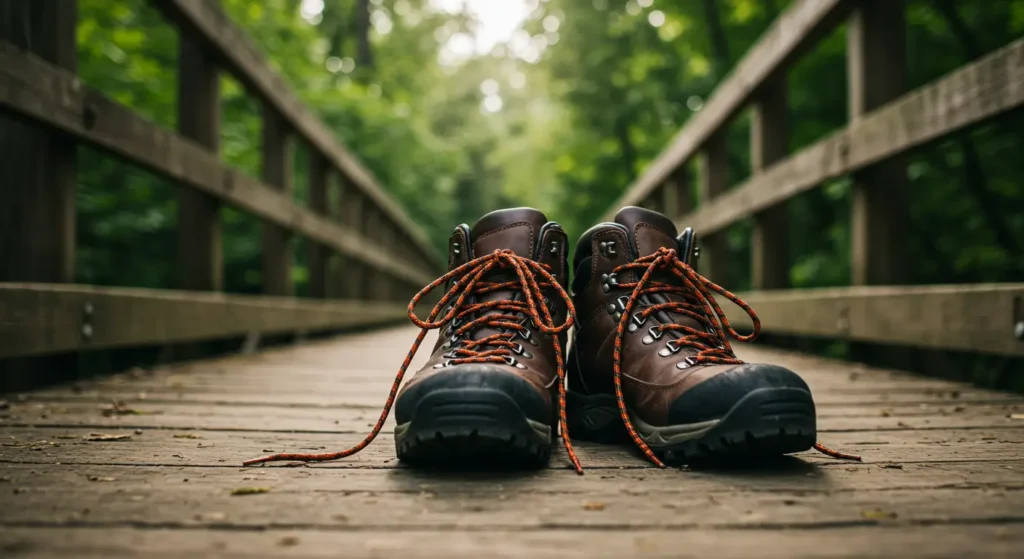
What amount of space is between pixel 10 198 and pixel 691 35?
8.12 m

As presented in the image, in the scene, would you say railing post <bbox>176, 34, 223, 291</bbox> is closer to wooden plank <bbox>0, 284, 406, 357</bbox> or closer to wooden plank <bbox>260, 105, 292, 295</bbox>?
wooden plank <bbox>0, 284, 406, 357</bbox>

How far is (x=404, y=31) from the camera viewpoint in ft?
53.4

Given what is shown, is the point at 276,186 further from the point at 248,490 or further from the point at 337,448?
the point at 248,490

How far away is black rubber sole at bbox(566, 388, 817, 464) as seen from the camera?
103cm

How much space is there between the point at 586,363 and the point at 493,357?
295 mm

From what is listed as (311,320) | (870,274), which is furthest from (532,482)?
(311,320)

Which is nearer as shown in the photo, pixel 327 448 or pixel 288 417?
pixel 327 448

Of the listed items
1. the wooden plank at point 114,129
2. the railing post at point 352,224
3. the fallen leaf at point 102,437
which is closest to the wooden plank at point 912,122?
the fallen leaf at point 102,437

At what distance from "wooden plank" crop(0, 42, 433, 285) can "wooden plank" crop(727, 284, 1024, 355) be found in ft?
7.32

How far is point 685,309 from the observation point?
1.32 meters

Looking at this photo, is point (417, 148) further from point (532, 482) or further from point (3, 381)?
point (532, 482)

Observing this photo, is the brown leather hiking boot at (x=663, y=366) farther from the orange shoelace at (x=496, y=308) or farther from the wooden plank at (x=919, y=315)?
the wooden plank at (x=919, y=315)

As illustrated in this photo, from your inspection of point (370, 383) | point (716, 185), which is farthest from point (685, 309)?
point (716, 185)

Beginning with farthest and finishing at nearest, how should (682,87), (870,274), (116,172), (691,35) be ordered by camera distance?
(682,87)
(691,35)
(116,172)
(870,274)
